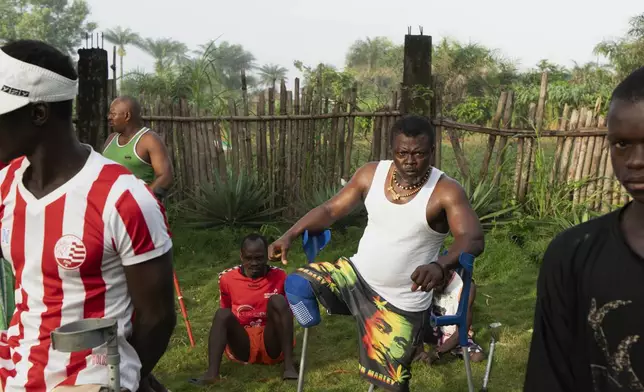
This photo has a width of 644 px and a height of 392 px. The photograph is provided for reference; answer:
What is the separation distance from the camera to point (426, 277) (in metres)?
3.19

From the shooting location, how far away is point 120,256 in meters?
1.95

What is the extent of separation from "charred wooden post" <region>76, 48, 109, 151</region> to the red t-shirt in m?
4.05

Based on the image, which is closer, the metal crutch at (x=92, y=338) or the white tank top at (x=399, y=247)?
the metal crutch at (x=92, y=338)

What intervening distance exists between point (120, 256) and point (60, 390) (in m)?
0.38

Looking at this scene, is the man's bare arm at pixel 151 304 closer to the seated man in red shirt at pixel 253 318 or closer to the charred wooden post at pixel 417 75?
the seated man in red shirt at pixel 253 318

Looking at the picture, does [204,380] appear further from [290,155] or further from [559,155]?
[559,155]

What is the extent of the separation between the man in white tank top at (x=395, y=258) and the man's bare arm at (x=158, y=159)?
1984 millimetres

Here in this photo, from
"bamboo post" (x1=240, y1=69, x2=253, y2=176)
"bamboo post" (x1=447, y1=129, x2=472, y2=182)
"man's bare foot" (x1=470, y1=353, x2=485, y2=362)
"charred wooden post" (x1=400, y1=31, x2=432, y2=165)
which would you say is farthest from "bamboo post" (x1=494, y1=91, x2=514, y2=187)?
"man's bare foot" (x1=470, y1=353, x2=485, y2=362)

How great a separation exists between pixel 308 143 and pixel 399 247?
5.95 meters

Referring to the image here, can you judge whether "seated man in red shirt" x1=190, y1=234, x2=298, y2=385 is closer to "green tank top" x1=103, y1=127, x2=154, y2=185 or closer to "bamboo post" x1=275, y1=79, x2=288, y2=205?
"green tank top" x1=103, y1=127, x2=154, y2=185

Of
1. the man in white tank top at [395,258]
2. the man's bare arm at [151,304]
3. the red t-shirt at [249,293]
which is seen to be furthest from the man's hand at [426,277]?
the red t-shirt at [249,293]

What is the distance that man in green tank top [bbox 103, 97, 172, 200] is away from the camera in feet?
18.4

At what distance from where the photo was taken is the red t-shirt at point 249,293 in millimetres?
5344

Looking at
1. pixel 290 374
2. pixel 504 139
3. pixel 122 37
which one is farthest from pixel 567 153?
pixel 122 37
